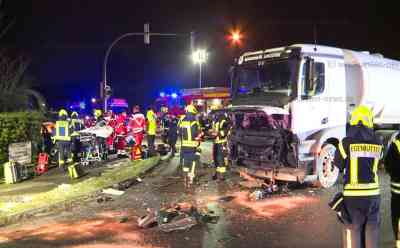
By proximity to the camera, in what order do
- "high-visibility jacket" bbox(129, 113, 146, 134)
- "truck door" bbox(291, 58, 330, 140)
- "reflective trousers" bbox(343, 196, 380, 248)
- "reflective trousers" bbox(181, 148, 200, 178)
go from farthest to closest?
"high-visibility jacket" bbox(129, 113, 146, 134), "reflective trousers" bbox(181, 148, 200, 178), "truck door" bbox(291, 58, 330, 140), "reflective trousers" bbox(343, 196, 380, 248)

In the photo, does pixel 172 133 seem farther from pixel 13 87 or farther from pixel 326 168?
pixel 326 168

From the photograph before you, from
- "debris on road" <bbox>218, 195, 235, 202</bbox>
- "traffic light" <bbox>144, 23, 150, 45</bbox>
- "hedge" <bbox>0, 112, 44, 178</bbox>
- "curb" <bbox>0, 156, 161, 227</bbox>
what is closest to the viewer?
"curb" <bbox>0, 156, 161, 227</bbox>

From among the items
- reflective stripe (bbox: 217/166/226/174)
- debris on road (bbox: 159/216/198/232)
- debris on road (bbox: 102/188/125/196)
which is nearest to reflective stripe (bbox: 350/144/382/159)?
debris on road (bbox: 159/216/198/232)

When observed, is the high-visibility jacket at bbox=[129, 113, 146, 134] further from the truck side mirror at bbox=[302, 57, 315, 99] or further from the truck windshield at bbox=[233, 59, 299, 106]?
the truck side mirror at bbox=[302, 57, 315, 99]

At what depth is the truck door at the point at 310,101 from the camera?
1028cm

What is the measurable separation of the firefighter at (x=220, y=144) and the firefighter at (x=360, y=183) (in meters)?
7.11

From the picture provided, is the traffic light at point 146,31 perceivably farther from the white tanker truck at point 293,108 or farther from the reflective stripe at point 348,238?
the reflective stripe at point 348,238

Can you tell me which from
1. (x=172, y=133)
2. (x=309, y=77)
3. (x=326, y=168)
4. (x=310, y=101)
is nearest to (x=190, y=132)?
(x=310, y=101)

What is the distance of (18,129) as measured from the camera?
13711mm

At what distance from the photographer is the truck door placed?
33.7 ft

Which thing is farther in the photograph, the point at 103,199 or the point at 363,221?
the point at 103,199

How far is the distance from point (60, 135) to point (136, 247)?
855cm

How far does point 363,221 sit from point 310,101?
585cm

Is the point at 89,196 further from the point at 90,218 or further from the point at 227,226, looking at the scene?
the point at 227,226
